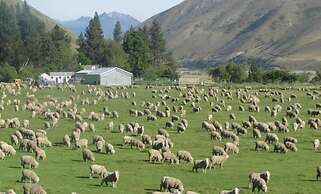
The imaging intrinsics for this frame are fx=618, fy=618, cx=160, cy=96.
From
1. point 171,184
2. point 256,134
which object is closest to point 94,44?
point 256,134

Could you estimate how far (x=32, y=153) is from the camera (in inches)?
1407

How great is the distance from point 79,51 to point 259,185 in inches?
5994

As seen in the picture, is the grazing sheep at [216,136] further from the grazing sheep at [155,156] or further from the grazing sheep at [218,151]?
the grazing sheep at [155,156]

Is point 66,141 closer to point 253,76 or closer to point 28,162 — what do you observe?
point 28,162

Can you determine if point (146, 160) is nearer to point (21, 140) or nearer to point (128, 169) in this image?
point (128, 169)

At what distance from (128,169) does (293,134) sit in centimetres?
1853

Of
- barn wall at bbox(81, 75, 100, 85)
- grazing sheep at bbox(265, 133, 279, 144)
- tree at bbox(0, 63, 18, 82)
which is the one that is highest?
tree at bbox(0, 63, 18, 82)

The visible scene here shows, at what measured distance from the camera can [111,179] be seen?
27547mm

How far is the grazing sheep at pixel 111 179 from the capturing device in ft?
90.0

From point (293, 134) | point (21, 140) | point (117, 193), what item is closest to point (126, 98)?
point (293, 134)

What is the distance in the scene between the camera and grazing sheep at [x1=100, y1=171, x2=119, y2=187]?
2742cm

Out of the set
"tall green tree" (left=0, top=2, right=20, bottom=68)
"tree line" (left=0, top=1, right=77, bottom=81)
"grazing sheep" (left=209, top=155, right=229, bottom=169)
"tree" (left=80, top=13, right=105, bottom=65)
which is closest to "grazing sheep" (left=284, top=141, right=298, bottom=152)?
"grazing sheep" (left=209, top=155, right=229, bottom=169)

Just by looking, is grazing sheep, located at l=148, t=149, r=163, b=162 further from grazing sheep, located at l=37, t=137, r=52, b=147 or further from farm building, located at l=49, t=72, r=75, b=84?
farm building, located at l=49, t=72, r=75, b=84

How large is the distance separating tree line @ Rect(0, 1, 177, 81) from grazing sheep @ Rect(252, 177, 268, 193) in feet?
375
